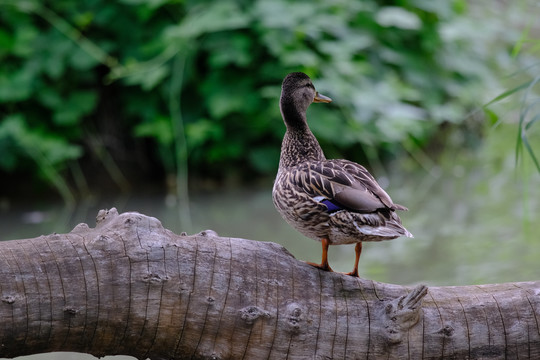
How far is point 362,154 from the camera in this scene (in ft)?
23.4

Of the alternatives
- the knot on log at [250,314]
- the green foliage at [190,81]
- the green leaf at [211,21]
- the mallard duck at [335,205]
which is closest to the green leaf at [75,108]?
the green foliage at [190,81]

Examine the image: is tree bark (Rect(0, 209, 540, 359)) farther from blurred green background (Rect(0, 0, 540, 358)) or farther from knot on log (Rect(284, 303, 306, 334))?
blurred green background (Rect(0, 0, 540, 358))

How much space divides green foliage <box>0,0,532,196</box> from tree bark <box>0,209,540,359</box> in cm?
410

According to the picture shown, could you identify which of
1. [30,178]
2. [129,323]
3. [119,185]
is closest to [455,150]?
[119,185]

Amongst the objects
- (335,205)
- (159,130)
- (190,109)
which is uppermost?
(190,109)

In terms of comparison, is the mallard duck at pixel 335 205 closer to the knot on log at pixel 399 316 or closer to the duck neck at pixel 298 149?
the duck neck at pixel 298 149

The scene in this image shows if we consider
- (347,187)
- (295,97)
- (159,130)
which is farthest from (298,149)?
(159,130)

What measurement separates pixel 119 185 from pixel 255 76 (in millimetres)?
1558

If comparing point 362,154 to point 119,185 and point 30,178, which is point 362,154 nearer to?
point 119,185

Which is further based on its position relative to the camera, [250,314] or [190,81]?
[190,81]

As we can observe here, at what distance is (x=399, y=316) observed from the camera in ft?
7.69

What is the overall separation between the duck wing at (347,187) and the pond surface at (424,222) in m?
1.30

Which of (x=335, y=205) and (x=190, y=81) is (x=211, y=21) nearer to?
(x=190, y=81)

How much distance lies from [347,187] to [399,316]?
44 centimetres
